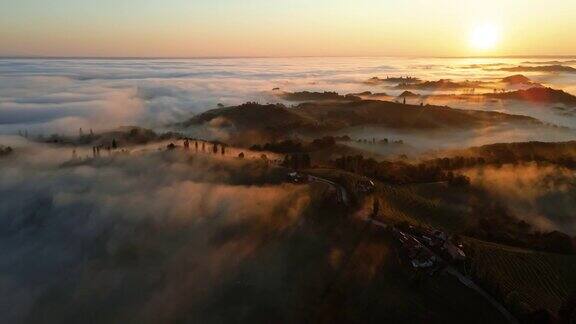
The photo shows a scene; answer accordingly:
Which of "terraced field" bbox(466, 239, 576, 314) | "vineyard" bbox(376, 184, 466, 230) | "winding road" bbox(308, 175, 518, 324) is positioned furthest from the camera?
"vineyard" bbox(376, 184, 466, 230)

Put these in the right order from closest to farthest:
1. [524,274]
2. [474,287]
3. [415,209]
→ 1. [474,287]
2. [524,274]
3. [415,209]

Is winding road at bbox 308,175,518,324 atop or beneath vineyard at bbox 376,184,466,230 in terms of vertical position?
beneath

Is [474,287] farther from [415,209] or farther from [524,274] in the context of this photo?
[415,209]

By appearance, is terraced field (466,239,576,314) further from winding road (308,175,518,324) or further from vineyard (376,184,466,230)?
vineyard (376,184,466,230)

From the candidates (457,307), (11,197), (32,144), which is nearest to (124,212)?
(11,197)

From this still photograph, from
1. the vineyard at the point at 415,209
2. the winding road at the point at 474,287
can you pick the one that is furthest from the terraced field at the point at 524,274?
the vineyard at the point at 415,209

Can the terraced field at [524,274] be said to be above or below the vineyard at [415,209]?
below

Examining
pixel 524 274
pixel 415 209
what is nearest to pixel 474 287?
pixel 524 274

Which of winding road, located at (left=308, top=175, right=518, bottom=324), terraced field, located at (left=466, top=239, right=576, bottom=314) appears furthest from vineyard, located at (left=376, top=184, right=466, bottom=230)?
terraced field, located at (left=466, top=239, right=576, bottom=314)

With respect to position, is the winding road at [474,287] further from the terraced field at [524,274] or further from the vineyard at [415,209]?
the vineyard at [415,209]
